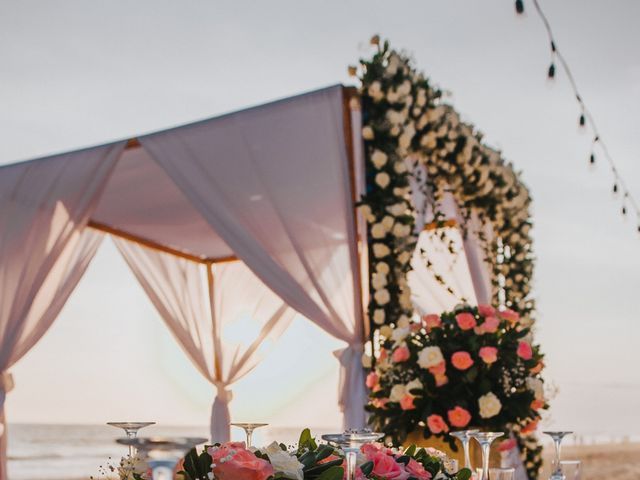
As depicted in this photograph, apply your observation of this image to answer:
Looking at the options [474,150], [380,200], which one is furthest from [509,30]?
[380,200]

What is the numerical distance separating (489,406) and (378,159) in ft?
5.41

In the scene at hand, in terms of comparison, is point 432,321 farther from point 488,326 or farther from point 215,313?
point 215,313

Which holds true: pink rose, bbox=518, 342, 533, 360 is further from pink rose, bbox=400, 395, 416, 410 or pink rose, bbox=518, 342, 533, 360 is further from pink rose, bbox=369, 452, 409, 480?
pink rose, bbox=369, 452, 409, 480

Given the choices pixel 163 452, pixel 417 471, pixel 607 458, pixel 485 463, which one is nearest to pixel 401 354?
pixel 485 463

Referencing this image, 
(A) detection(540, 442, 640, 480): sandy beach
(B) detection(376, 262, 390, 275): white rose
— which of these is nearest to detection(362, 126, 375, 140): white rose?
(B) detection(376, 262, 390, 275): white rose

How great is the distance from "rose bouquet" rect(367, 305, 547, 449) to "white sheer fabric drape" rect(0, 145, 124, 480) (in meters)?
2.53

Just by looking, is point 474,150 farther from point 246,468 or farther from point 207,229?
point 246,468

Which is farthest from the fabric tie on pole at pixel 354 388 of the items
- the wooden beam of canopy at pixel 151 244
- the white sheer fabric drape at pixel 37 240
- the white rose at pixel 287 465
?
the white rose at pixel 287 465

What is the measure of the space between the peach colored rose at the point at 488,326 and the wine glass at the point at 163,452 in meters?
2.80

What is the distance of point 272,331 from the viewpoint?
736 centimetres

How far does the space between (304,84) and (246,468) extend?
7176 mm

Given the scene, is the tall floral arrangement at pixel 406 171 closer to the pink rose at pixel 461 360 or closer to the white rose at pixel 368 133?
the white rose at pixel 368 133

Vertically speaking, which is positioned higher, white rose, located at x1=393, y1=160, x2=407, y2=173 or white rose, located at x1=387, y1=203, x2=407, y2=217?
white rose, located at x1=393, y1=160, x2=407, y2=173

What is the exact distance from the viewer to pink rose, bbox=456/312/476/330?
3.84m
